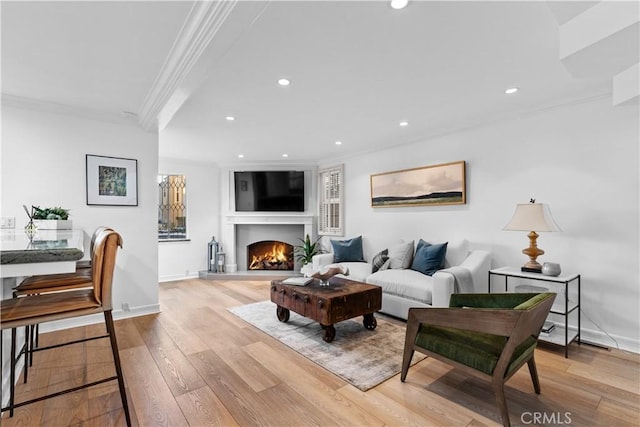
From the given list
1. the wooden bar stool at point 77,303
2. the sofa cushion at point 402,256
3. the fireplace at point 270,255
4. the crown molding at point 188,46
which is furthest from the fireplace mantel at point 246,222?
the wooden bar stool at point 77,303

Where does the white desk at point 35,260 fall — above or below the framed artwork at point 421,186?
below

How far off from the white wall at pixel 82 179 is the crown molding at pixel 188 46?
899 mm

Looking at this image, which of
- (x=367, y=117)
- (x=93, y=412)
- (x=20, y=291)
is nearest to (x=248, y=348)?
(x=93, y=412)

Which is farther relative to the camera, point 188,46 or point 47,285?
point 47,285

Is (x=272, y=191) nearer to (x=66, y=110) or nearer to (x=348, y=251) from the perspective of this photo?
(x=348, y=251)

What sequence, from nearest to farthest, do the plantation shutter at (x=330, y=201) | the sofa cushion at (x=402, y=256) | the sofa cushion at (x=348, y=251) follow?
the sofa cushion at (x=402, y=256) → the sofa cushion at (x=348, y=251) → the plantation shutter at (x=330, y=201)

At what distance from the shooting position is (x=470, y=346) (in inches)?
75.8

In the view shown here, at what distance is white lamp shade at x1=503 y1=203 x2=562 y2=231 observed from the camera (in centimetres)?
283

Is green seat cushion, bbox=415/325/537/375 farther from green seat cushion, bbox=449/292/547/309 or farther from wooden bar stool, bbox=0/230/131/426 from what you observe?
wooden bar stool, bbox=0/230/131/426

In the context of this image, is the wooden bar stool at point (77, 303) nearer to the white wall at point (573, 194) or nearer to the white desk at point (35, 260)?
the white desk at point (35, 260)

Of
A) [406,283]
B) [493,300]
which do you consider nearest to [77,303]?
[493,300]

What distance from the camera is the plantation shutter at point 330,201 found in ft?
18.8

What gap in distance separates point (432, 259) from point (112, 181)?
3895 mm
